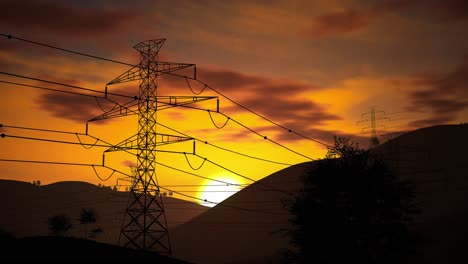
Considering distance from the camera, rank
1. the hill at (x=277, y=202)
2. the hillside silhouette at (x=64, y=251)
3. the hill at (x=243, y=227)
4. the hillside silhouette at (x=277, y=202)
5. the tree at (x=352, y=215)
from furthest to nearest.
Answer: the hill at (x=243, y=227) → the hill at (x=277, y=202) → the hillside silhouette at (x=277, y=202) → the tree at (x=352, y=215) → the hillside silhouette at (x=64, y=251)

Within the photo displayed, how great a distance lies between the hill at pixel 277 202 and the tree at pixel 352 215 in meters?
48.4

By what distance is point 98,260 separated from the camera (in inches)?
1266

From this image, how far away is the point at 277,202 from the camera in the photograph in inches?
6624

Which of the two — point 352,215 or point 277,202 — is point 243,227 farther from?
point 352,215

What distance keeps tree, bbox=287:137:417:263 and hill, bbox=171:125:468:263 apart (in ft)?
159

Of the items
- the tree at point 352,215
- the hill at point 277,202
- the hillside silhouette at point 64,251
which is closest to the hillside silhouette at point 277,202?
the hill at point 277,202

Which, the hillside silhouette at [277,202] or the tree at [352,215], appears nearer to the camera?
the tree at [352,215]

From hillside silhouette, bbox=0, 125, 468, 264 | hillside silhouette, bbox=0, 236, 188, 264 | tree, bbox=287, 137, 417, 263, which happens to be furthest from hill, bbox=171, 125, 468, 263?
hillside silhouette, bbox=0, 236, 188, 264

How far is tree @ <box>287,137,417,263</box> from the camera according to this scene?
51.9 m

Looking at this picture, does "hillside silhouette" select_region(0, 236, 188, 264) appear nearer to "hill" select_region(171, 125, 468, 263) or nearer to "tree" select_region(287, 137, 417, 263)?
"tree" select_region(287, 137, 417, 263)

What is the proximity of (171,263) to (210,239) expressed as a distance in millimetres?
128802

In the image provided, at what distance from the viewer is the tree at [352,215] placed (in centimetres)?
5188

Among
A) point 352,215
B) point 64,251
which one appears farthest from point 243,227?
point 64,251

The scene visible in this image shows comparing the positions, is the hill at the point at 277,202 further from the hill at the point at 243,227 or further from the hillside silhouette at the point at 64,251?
the hillside silhouette at the point at 64,251
